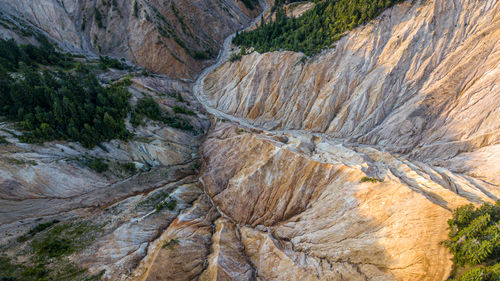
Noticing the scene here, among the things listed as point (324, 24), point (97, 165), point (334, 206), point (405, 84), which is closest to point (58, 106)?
point (97, 165)

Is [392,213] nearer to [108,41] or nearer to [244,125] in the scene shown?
[244,125]

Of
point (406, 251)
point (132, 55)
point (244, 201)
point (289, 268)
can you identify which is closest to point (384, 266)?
point (406, 251)

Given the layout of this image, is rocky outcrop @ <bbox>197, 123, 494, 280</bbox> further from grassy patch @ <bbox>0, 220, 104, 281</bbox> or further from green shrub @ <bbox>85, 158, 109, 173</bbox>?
grassy patch @ <bbox>0, 220, 104, 281</bbox>

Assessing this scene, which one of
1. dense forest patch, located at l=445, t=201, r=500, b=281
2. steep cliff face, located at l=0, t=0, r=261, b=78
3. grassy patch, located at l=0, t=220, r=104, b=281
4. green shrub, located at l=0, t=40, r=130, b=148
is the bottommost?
grassy patch, located at l=0, t=220, r=104, b=281

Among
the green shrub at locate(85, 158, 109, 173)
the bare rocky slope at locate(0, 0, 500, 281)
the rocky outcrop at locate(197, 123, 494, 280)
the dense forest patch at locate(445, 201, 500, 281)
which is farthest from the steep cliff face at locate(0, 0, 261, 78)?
the dense forest patch at locate(445, 201, 500, 281)

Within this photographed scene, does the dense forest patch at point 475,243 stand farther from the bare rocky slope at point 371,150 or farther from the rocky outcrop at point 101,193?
the rocky outcrop at point 101,193

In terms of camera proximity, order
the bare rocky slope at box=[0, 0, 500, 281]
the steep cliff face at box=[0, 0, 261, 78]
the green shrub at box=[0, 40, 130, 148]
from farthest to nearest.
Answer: the steep cliff face at box=[0, 0, 261, 78]
the green shrub at box=[0, 40, 130, 148]
the bare rocky slope at box=[0, 0, 500, 281]
